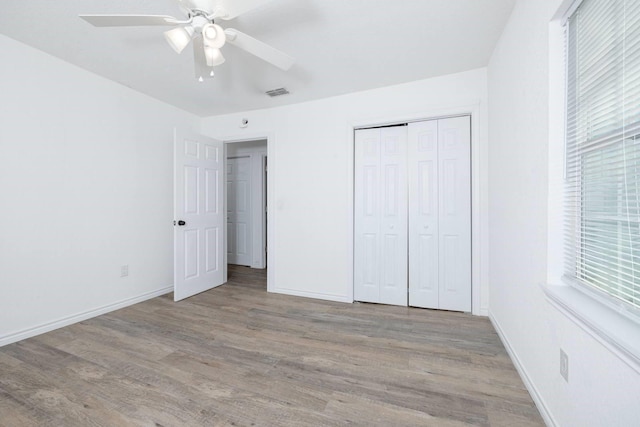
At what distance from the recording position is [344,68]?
2600 millimetres

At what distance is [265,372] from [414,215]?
6.93ft

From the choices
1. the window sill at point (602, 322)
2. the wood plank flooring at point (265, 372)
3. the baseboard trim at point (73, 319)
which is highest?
the window sill at point (602, 322)

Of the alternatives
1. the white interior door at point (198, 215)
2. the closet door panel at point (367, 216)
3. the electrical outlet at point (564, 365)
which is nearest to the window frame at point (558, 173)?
the electrical outlet at point (564, 365)

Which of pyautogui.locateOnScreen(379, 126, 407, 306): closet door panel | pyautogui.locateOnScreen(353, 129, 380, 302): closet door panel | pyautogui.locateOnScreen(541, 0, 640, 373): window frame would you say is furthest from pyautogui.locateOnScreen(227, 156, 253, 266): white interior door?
pyautogui.locateOnScreen(541, 0, 640, 373): window frame

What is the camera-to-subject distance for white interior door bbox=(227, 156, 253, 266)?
527 centimetres

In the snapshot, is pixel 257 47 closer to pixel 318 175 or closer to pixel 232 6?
pixel 232 6

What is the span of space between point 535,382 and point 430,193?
1.82 metres

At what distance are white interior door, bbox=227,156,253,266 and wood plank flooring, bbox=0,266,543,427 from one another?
8.29 feet

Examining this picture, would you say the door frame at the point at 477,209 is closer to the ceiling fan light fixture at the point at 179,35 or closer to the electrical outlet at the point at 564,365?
the electrical outlet at the point at 564,365

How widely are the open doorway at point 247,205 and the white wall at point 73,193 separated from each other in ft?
5.93

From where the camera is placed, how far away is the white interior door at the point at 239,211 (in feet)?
17.3

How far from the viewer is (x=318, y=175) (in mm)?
3324

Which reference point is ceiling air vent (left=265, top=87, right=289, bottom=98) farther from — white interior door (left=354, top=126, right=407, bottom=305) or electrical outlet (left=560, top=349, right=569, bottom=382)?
electrical outlet (left=560, top=349, right=569, bottom=382)

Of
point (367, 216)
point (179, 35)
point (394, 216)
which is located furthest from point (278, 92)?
point (394, 216)
